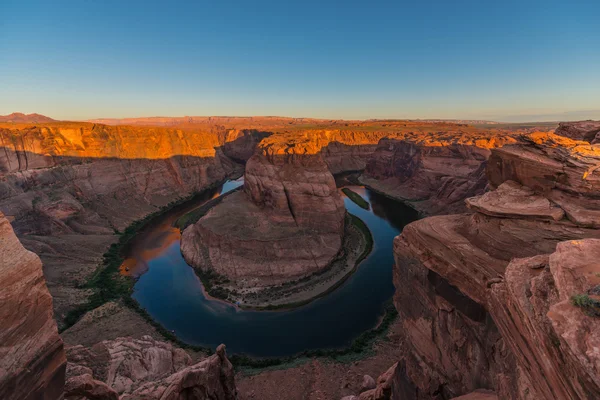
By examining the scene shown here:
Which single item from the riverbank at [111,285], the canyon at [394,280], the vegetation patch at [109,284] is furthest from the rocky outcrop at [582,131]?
the vegetation patch at [109,284]

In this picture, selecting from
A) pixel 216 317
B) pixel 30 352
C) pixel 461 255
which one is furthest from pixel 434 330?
pixel 216 317

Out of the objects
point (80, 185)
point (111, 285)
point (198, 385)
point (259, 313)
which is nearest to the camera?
point (198, 385)

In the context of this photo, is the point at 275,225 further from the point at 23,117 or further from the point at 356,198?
the point at 23,117

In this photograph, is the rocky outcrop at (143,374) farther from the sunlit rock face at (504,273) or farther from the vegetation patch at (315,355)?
the sunlit rock face at (504,273)

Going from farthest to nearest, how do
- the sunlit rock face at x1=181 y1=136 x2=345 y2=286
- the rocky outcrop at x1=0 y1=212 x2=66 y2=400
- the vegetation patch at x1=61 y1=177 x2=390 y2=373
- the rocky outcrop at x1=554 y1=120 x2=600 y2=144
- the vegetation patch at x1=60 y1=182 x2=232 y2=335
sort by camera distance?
the sunlit rock face at x1=181 y1=136 x2=345 y2=286 < the vegetation patch at x1=60 y1=182 x2=232 y2=335 < the vegetation patch at x1=61 y1=177 x2=390 y2=373 < the rocky outcrop at x1=554 y1=120 x2=600 y2=144 < the rocky outcrop at x1=0 y1=212 x2=66 y2=400

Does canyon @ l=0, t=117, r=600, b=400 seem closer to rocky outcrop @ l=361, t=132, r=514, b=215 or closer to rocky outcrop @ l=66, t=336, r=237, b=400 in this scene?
rocky outcrop @ l=66, t=336, r=237, b=400

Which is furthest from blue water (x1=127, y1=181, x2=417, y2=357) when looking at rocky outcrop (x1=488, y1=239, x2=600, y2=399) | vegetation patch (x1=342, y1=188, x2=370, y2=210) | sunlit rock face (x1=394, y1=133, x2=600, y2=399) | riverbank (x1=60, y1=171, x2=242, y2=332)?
vegetation patch (x1=342, y1=188, x2=370, y2=210)

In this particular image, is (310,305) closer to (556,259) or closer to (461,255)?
(461,255)

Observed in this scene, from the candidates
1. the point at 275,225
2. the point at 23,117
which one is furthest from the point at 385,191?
the point at 23,117
